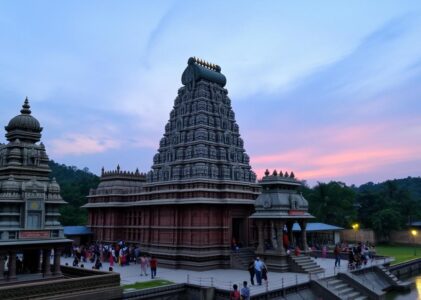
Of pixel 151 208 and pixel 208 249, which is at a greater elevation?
pixel 151 208

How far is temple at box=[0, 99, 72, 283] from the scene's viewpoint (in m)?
19.1

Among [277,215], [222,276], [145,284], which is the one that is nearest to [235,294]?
[145,284]

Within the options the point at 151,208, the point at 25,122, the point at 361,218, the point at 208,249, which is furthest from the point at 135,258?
the point at 361,218

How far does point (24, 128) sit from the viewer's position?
2239cm

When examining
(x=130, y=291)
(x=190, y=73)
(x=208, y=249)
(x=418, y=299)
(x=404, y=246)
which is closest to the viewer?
(x=130, y=291)

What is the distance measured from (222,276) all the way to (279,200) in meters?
6.67

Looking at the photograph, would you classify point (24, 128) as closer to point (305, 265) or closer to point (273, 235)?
point (273, 235)

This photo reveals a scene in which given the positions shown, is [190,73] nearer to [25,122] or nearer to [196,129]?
[196,129]

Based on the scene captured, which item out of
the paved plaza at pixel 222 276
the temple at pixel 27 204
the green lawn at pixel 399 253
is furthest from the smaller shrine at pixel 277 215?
the temple at pixel 27 204

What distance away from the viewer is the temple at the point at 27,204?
754 inches

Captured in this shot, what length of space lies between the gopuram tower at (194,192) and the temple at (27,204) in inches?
419

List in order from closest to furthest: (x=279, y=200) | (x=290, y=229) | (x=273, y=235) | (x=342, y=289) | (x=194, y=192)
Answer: (x=342, y=289)
(x=279, y=200)
(x=273, y=235)
(x=194, y=192)
(x=290, y=229)

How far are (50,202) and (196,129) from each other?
48.7 ft

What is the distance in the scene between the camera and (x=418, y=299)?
25.0m
